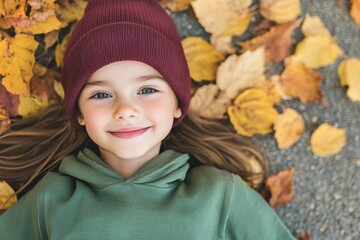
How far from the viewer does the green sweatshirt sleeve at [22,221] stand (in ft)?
4.69

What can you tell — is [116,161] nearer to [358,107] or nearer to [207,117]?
[207,117]

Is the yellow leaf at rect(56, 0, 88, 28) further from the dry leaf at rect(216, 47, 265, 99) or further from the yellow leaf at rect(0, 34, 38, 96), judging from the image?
the dry leaf at rect(216, 47, 265, 99)

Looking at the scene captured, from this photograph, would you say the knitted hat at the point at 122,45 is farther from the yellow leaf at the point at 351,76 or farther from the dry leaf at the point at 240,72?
the yellow leaf at the point at 351,76

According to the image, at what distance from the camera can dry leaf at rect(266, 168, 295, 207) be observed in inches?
63.6

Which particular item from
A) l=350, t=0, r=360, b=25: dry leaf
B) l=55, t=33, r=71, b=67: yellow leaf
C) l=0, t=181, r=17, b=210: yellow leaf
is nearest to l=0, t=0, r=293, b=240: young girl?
l=0, t=181, r=17, b=210: yellow leaf

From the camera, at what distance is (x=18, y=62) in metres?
1.53

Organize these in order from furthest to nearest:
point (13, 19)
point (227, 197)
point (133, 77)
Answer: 1. point (13, 19)
2. point (227, 197)
3. point (133, 77)

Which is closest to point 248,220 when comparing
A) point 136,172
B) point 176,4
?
point 136,172

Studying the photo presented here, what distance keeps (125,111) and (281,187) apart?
626 mm

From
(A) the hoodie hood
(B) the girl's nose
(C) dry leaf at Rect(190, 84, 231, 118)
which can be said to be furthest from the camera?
(C) dry leaf at Rect(190, 84, 231, 118)

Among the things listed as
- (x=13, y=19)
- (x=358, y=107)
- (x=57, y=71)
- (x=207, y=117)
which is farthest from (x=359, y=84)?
(x=13, y=19)

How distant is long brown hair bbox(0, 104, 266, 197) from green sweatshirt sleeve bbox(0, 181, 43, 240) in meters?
0.13

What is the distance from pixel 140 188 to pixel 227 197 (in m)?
0.24

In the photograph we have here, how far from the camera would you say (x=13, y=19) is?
1537 millimetres
